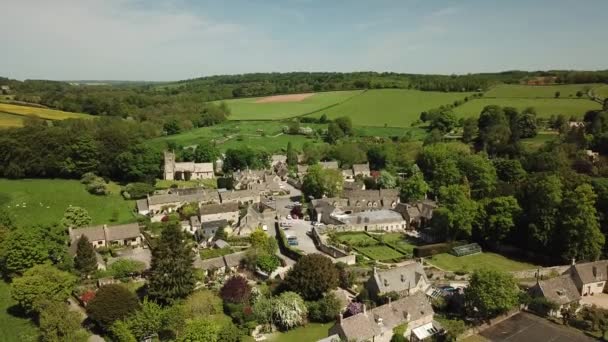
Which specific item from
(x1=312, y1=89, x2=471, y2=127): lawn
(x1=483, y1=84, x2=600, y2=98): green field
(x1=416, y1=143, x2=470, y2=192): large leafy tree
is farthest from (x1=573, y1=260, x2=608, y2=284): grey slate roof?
(x1=483, y1=84, x2=600, y2=98): green field

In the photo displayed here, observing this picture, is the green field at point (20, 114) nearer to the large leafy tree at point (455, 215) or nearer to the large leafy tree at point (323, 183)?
the large leafy tree at point (323, 183)

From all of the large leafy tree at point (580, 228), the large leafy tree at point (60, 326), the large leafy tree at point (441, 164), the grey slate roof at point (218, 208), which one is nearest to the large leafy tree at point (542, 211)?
the large leafy tree at point (580, 228)

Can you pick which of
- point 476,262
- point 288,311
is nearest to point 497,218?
point 476,262

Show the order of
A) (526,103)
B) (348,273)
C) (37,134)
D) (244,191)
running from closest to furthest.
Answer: (348,273)
(244,191)
(37,134)
(526,103)

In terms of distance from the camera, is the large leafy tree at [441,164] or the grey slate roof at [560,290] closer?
the grey slate roof at [560,290]

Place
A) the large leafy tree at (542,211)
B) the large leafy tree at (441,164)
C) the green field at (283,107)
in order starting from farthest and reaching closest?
the green field at (283,107), the large leafy tree at (441,164), the large leafy tree at (542,211)

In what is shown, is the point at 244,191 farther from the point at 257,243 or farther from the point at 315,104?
the point at 315,104

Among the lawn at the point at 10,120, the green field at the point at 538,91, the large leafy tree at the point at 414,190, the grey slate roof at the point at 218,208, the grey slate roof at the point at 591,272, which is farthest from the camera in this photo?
the green field at the point at 538,91

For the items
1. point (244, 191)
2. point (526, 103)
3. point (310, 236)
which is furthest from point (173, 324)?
point (526, 103)
